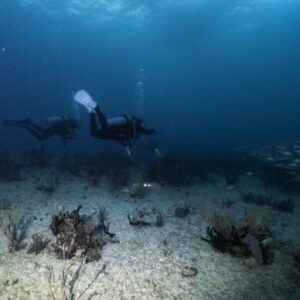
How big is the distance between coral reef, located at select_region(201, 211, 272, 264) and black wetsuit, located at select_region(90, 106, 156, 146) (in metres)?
4.62

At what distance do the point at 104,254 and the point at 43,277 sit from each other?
135cm

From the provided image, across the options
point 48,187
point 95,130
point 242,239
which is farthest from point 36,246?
point 95,130

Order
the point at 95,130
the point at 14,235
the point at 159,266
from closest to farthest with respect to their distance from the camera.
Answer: the point at 159,266, the point at 14,235, the point at 95,130

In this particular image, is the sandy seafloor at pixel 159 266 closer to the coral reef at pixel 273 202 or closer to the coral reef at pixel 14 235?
the coral reef at pixel 14 235

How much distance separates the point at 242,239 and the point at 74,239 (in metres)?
3.45

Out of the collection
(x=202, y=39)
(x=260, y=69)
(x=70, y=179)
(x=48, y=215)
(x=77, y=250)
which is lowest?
(x=77, y=250)

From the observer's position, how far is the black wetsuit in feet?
34.0

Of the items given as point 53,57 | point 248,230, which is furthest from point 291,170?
point 53,57

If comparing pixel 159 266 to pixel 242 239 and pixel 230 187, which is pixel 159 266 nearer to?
pixel 242 239

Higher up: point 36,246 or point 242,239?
point 242,239

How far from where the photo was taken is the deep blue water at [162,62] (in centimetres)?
4444

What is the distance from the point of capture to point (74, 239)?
602 cm

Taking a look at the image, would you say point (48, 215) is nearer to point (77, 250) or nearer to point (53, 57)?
point (77, 250)

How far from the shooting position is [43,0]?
43688mm
